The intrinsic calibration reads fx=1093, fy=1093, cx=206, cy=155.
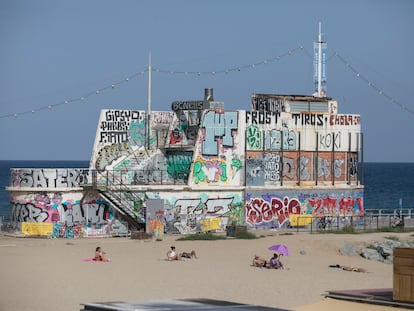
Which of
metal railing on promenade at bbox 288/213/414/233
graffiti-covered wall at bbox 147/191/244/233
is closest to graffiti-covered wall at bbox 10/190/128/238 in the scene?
graffiti-covered wall at bbox 147/191/244/233

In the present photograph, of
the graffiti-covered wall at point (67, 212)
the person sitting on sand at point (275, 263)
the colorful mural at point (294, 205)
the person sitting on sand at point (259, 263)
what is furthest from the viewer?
the colorful mural at point (294, 205)

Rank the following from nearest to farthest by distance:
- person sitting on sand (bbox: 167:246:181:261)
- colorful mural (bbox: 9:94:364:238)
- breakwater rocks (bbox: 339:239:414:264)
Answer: person sitting on sand (bbox: 167:246:181:261)
breakwater rocks (bbox: 339:239:414:264)
colorful mural (bbox: 9:94:364:238)

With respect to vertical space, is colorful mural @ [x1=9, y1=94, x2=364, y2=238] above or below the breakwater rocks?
above

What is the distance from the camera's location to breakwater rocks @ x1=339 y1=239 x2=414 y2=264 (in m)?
40.1

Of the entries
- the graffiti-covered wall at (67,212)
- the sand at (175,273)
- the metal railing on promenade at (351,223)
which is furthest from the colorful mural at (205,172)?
the sand at (175,273)

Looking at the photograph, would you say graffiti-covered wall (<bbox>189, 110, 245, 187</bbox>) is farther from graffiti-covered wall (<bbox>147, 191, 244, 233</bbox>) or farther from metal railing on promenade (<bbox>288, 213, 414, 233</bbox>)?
metal railing on promenade (<bbox>288, 213, 414, 233</bbox>)

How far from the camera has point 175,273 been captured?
1296 inches

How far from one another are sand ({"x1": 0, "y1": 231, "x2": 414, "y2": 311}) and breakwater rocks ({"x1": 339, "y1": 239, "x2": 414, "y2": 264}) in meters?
0.38

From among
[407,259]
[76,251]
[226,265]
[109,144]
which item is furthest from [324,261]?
[407,259]

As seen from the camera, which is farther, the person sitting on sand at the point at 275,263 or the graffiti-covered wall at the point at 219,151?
the graffiti-covered wall at the point at 219,151

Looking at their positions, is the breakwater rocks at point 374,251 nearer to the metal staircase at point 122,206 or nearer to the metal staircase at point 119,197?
the metal staircase at point 122,206

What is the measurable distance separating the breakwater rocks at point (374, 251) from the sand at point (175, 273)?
375mm

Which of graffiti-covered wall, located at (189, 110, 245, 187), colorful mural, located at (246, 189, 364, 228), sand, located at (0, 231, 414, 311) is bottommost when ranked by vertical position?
sand, located at (0, 231, 414, 311)

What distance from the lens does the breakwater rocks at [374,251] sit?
40062 millimetres
